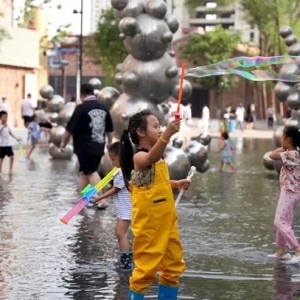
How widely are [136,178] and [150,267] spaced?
2.01ft

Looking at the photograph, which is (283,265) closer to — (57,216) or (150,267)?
(150,267)

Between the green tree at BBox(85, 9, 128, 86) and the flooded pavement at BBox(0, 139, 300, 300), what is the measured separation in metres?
39.4

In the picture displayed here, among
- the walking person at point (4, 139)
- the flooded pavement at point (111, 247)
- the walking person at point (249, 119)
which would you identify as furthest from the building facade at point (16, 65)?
the flooded pavement at point (111, 247)

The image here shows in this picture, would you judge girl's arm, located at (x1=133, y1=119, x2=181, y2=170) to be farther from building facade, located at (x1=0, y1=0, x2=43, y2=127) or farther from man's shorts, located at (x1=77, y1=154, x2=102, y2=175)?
building facade, located at (x1=0, y1=0, x2=43, y2=127)

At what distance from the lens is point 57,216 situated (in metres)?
12.1

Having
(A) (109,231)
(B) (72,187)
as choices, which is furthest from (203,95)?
(A) (109,231)

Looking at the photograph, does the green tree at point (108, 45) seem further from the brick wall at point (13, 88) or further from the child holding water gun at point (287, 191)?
the child holding water gun at point (287, 191)

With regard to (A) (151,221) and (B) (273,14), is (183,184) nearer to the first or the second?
(A) (151,221)

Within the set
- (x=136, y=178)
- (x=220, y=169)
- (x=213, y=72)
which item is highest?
(x=213, y=72)

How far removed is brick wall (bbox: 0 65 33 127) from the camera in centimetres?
3881

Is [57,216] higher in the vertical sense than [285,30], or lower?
lower

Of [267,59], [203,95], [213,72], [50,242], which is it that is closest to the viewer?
[213,72]

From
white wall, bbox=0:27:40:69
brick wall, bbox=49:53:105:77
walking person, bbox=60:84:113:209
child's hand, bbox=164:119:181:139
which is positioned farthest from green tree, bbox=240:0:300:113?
child's hand, bbox=164:119:181:139

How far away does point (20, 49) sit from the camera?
40.7 m
